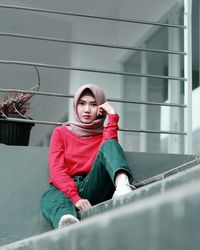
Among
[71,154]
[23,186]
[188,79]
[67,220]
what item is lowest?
[67,220]

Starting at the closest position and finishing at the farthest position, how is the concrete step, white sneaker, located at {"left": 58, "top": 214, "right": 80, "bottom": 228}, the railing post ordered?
1. the concrete step
2. white sneaker, located at {"left": 58, "top": 214, "right": 80, "bottom": 228}
3. the railing post

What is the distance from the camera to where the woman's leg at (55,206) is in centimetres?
221

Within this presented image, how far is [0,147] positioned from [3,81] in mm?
5994

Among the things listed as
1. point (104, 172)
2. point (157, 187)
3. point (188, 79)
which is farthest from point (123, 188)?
point (188, 79)

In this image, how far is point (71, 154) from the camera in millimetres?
2578

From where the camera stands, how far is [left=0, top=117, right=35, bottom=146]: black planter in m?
2.74

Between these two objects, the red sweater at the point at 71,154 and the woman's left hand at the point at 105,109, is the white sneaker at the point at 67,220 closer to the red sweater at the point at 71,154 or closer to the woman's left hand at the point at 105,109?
the red sweater at the point at 71,154

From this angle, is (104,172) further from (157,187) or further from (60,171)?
(157,187)

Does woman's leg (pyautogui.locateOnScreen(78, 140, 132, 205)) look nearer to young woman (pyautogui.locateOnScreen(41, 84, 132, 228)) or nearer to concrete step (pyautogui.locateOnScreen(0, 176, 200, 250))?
young woman (pyautogui.locateOnScreen(41, 84, 132, 228))

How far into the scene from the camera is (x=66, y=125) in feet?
9.15

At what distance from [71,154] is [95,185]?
0.21 metres

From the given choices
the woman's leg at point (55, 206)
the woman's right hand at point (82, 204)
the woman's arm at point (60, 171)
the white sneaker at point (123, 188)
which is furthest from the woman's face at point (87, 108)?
the white sneaker at point (123, 188)

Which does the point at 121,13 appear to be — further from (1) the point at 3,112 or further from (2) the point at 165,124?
(1) the point at 3,112

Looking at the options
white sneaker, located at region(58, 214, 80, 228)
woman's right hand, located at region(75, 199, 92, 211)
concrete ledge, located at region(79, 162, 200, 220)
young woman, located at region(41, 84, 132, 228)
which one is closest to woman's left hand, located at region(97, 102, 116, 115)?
young woman, located at region(41, 84, 132, 228)
